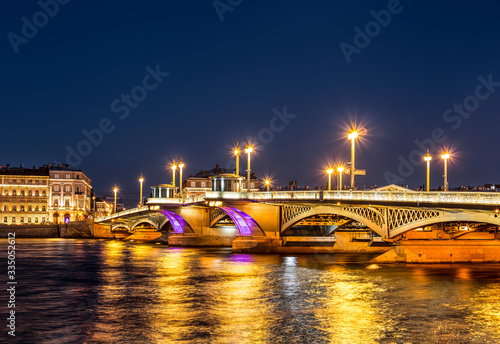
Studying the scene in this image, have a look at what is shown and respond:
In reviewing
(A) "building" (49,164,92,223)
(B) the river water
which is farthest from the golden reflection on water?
(A) "building" (49,164,92,223)

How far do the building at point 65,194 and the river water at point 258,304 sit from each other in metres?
83.5

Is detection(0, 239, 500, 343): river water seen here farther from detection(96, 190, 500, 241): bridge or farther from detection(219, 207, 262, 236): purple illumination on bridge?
detection(219, 207, 262, 236): purple illumination on bridge

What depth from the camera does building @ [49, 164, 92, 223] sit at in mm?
123750

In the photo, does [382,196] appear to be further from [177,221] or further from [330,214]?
[177,221]

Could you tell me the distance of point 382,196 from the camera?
1666 inches

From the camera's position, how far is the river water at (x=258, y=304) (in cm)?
1984

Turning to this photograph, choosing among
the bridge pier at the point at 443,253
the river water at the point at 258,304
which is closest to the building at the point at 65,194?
the river water at the point at 258,304

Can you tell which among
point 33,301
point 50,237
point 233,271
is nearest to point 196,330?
point 33,301

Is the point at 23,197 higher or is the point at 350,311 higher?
the point at 23,197

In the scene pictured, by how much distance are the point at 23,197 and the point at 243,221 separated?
7053 centimetres

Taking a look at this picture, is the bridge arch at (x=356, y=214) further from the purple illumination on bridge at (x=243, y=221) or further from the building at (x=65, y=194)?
the building at (x=65, y=194)

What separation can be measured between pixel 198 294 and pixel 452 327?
12910 millimetres

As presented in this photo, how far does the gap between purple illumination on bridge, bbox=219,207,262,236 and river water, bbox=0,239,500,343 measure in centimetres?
1953

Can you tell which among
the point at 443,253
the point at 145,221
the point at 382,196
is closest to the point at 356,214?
the point at 443,253
